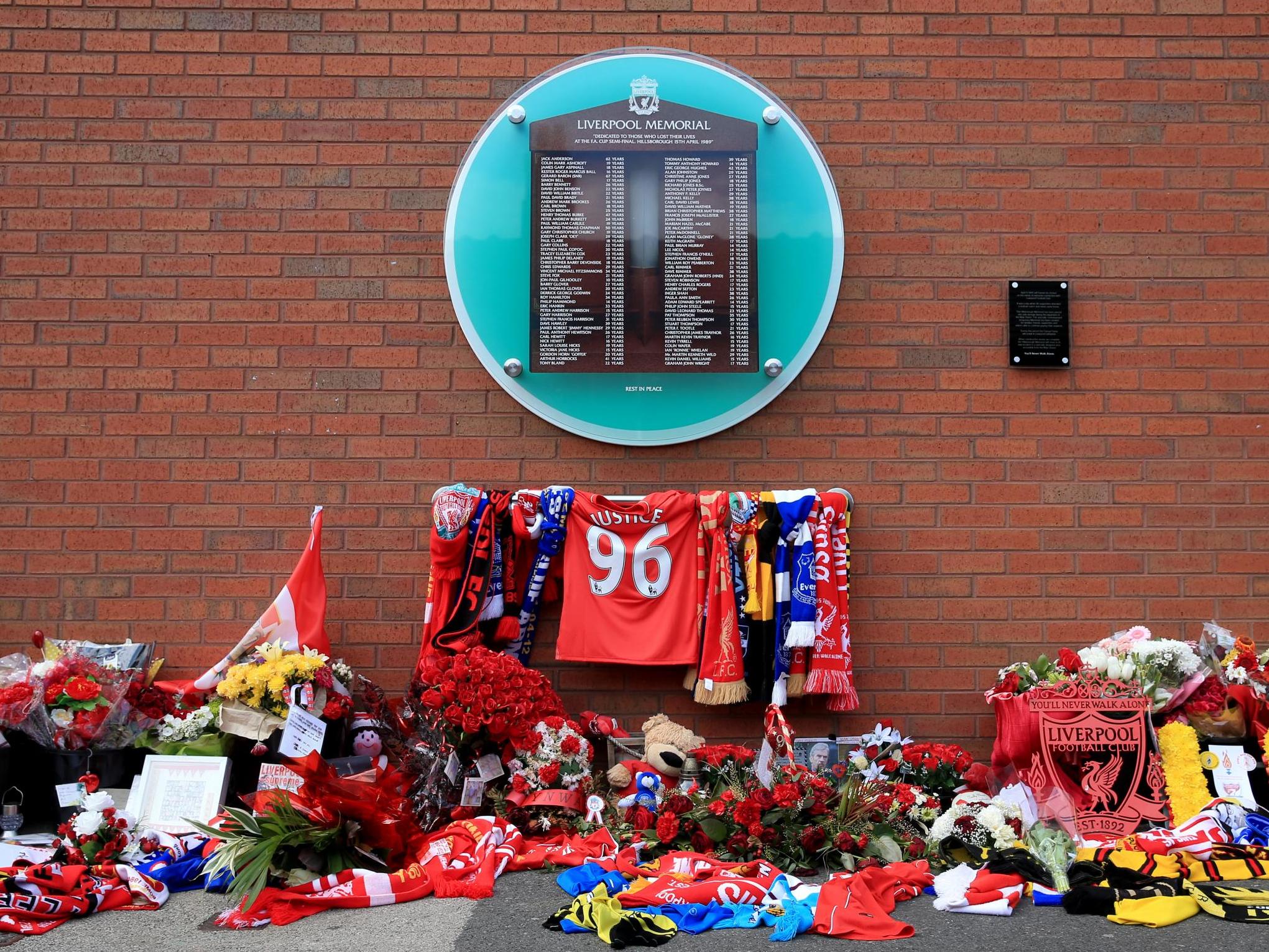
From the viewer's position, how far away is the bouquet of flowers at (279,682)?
4648 millimetres

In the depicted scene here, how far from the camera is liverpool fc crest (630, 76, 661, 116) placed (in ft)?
Answer: 17.5

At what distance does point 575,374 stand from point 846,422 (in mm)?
1337

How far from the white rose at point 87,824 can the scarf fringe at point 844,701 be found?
10.1 ft

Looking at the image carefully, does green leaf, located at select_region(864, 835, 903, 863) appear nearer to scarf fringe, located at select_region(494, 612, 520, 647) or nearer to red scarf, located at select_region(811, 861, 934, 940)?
red scarf, located at select_region(811, 861, 934, 940)

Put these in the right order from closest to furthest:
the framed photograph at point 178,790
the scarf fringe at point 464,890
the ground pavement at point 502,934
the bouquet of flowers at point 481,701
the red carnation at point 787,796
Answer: the ground pavement at point 502,934, the scarf fringe at point 464,890, the red carnation at point 787,796, the framed photograph at point 178,790, the bouquet of flowers at point 481,701

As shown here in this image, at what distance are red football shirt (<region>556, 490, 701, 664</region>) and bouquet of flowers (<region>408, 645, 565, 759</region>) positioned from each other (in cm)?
39

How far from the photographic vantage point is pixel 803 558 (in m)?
4.98

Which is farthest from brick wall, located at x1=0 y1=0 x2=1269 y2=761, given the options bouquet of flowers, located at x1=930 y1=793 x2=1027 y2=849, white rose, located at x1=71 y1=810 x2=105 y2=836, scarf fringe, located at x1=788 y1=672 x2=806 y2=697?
white rose, located at x1=71 y1=810 x2=105 y2=836

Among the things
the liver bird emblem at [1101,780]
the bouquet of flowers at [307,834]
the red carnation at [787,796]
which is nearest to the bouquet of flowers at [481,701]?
the bouquet of flowers at [307,834]

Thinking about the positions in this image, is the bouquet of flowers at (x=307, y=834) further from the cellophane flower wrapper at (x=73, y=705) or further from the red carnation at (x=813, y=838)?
the red carnation at (x=813, y=838)

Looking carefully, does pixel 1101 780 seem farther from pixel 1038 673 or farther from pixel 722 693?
pixel 722 693

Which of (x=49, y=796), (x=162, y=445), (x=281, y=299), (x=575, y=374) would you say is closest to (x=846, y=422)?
(x=575, y=374)

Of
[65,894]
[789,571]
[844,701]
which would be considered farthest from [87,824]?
[844,701]

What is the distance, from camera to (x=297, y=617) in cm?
500
